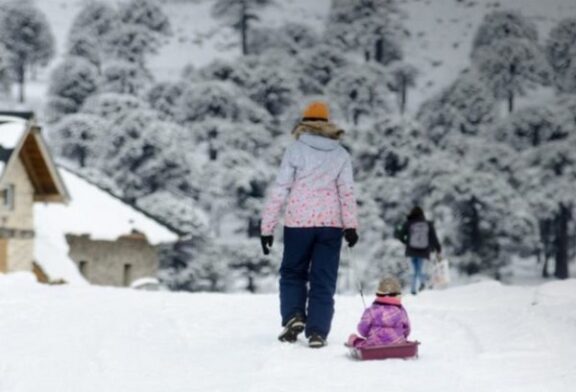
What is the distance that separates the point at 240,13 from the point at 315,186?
59433 mm

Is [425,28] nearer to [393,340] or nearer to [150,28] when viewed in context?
[150,28]

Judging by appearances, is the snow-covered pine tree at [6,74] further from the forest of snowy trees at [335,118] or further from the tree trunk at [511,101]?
the tree trunk at [511,101]

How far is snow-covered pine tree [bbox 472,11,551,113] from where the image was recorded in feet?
202

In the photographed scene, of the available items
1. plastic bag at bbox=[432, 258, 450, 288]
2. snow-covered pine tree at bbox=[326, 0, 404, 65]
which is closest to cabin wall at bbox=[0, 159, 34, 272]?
plastic bag at bbox=[432, 258, 450, 288]

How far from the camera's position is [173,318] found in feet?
32.7

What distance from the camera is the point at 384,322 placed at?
7.04 m

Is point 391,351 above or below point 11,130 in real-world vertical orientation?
above

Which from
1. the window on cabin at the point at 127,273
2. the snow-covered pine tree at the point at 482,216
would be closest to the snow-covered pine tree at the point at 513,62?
the snow-covered pine tree at the point at 482,216

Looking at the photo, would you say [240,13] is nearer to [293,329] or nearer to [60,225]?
[60,225]

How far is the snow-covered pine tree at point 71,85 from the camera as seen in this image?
196ft

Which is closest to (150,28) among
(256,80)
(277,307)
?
(256,80)

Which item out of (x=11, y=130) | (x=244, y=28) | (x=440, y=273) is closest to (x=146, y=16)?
(x=244, y=28)

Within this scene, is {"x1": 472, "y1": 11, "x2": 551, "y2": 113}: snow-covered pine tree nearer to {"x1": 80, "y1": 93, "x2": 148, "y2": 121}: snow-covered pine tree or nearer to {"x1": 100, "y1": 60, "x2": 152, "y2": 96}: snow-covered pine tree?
{"x1": 100, "y1": 60, "x2": 152, "y2": 96}: snow-covered pine tree

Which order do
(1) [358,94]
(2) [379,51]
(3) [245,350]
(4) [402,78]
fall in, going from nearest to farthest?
(3) [245,350]
(1) [358,94]
(4) [402,78]
(2) [379,51]
